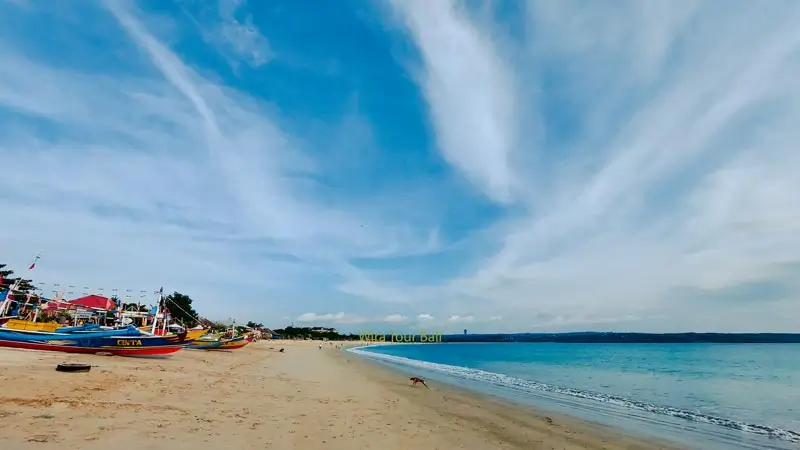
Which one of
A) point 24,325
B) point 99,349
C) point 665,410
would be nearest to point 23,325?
point 24,325

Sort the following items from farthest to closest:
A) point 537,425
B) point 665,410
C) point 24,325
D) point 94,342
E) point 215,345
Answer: point 215,345 < point 24,325 < point 94,342 < point 665,410 < point 537,425

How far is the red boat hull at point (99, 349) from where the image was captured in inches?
1003

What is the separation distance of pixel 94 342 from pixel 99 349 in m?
0.57

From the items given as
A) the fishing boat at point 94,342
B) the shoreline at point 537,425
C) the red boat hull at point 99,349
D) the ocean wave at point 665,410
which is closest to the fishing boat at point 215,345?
the red boat hull at point 99,349

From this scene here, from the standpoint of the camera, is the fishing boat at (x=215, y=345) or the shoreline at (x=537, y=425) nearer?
the shoreline at (x=537, y=425)

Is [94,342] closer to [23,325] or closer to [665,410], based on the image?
[23,325]

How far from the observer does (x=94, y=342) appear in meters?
27.3

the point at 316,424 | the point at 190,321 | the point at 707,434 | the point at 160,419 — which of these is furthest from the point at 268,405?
the point at 190,321

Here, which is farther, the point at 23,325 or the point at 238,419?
the point at 23,325

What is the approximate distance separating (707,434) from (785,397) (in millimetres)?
17168

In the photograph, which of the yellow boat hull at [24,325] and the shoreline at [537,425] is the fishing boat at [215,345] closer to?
the yellow boat hull at [24,325]

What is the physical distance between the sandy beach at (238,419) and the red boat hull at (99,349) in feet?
28.4

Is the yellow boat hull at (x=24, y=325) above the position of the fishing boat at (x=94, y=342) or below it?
above

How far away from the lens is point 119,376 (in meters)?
16.9
